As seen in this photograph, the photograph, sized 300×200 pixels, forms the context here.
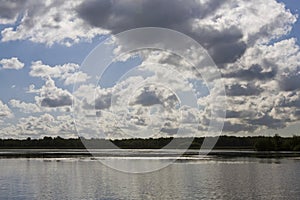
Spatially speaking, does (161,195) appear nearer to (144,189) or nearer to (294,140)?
(144,189)

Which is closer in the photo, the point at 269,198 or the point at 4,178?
the point at 269,198

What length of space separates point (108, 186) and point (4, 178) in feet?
42.2

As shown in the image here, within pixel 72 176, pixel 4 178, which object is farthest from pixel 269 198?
pixel 4 178

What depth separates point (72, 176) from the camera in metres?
52.5

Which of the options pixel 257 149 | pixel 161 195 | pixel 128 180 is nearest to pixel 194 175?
pixel 128 180

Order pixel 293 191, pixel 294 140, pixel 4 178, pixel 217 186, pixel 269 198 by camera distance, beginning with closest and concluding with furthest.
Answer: pixel 269 198, pixel 293 191, pixel 217 186, pixel 4 178, pixel 294 140

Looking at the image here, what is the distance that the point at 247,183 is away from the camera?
4562cm

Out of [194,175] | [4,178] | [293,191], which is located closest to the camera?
[293,191]

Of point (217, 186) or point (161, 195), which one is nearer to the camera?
point (161, 195)

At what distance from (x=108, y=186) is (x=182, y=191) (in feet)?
22.5

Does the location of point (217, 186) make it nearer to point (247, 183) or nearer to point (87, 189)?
point (247, 183)

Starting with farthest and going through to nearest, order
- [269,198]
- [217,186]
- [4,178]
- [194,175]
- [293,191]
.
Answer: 1. [194,175]
2. [4,178]
3. [217,186]
4. [293,191]
5. [269,198]

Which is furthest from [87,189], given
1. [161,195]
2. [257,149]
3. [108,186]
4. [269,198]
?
[257,149]

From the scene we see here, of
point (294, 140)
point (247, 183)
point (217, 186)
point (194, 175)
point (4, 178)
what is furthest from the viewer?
point (294, 140)
